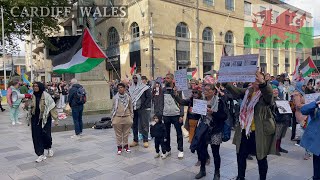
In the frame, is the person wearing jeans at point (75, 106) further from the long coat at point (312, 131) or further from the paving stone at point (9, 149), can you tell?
the long coat at point (312, 131)

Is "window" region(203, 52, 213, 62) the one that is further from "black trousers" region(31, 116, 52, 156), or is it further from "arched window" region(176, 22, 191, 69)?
"black trousers" region(31, 116, 52, 156)

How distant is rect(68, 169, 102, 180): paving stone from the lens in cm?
513

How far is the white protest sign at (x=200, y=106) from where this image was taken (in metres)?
4.61

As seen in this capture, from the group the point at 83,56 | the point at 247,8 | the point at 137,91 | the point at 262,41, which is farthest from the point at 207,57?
the point at 137,91

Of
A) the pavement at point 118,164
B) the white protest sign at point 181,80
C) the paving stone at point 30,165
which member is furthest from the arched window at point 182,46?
the paving stone at point 30,165

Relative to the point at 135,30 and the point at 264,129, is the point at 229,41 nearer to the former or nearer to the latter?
the point at 135,30

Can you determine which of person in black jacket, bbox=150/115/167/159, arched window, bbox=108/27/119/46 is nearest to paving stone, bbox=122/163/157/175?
person in black jacket, bbox=150/115/167/159

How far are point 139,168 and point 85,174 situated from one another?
1053mm

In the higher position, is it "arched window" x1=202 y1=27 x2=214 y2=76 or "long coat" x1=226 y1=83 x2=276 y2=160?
"arched window" x1=202 y1=27 x2=214 y2=76

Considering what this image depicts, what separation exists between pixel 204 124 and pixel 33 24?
70.4 feet

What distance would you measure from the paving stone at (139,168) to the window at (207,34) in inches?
1261

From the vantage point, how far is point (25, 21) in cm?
2120

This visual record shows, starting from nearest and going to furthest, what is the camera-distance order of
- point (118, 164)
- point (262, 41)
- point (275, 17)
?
point (118, 164) < point (262, 41) < point (275, 17)

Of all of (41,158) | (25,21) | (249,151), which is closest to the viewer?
(249,151)
